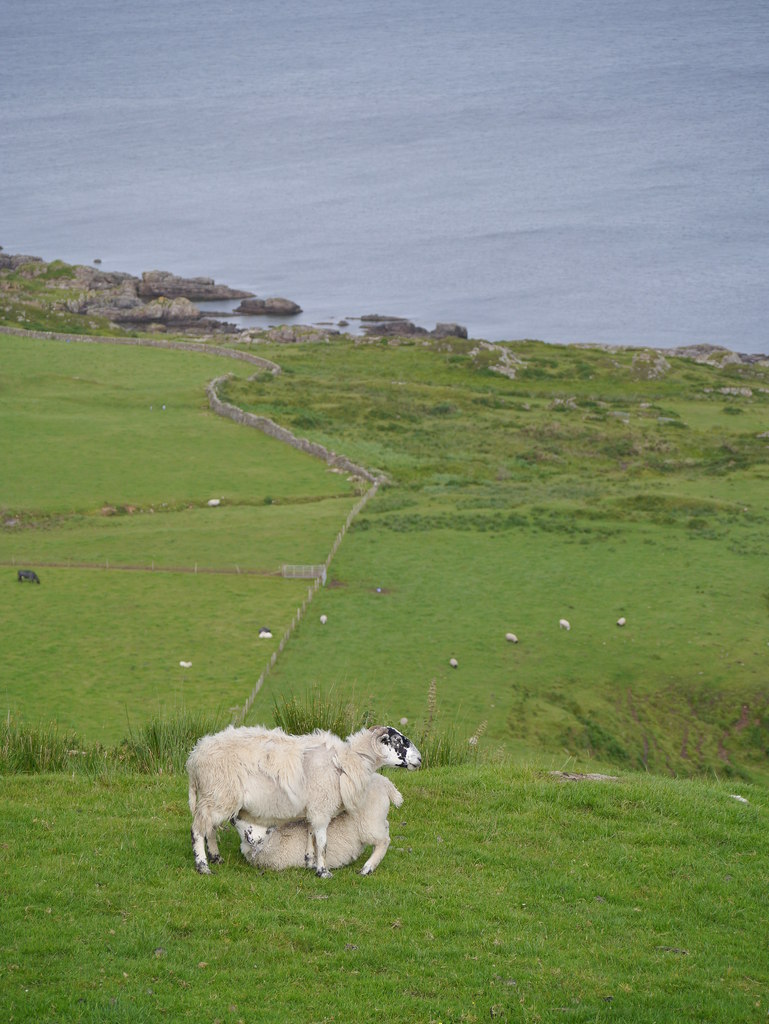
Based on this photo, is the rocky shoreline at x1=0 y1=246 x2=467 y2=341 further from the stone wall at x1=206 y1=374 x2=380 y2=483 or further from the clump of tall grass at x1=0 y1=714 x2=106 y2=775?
the clump of tall grass at x1=0 y1=714 x2=106 y2=775

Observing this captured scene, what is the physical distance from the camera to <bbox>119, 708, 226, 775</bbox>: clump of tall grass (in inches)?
690

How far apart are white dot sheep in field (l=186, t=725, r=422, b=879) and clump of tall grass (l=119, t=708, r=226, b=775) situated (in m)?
4.66

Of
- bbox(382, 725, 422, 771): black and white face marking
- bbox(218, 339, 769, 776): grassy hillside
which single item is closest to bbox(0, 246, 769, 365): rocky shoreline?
bbox(218, 339, 769, 776): grassy hillside

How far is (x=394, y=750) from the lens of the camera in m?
12.9

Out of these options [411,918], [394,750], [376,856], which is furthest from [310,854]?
[411,918]

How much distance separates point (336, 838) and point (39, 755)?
6.36m

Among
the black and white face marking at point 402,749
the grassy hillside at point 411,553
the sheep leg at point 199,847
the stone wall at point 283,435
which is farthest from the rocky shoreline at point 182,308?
the sheep leg at point 199,847

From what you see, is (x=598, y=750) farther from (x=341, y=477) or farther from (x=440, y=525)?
(x=341, y=477)

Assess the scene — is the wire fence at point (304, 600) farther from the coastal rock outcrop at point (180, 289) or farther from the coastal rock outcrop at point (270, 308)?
the coastal rock outcrop at point (180, 289)

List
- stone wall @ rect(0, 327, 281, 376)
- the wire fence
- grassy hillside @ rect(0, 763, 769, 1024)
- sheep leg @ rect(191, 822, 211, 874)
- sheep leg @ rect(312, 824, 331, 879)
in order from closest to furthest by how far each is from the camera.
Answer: grassy hillside @ rect(0, 763, 769, 1024) → sheep leg @ rect(191, 822, 211, 874) → sheep leg @ rect(312, 824, 331, 879) → the wire fence → stone wall @ rect(0, 327, 281, 376)

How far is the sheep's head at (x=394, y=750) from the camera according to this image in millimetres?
12914

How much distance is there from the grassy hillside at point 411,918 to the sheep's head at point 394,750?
4.02 ft

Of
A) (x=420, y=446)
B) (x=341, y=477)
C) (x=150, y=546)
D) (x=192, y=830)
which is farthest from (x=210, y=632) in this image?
(x=420, y=446)

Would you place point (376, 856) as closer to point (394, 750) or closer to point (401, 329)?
point (394, 750)
